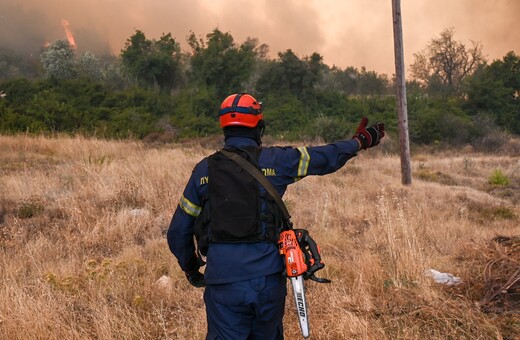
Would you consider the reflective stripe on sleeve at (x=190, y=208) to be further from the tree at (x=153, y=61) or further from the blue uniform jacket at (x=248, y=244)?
the tree at (x=153, y=61)

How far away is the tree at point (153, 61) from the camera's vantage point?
32.2 metres

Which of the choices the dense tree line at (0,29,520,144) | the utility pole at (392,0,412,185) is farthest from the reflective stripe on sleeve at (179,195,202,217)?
the dense tree line at (0,29,520,144)

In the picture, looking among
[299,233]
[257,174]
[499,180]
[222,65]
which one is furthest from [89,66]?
[299,233]

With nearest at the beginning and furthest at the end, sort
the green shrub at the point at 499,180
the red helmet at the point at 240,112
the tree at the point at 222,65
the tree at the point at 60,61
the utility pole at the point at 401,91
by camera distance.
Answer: the red helmet at the point at 240,112, the utility pole at the point at 401,91, the green shrub at the point at 499,180, the tree at the point at 222,65, the tree at the point at 60,61

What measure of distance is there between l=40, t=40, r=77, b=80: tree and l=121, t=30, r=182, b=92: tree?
10.4 m

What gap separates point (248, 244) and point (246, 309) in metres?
0.37

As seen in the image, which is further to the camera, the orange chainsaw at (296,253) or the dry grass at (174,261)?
the dry grass at (174,261)

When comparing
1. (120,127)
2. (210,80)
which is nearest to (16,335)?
(120,127)

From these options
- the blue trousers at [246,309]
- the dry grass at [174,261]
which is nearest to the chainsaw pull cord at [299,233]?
the blue trousers at [246,309]

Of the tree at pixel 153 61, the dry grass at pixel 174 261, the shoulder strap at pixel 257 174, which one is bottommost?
the dry grass at pixel 174 261

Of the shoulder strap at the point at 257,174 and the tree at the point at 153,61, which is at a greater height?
the tree at the point at 153,61

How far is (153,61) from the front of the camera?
106 ft

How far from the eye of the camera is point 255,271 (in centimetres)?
262

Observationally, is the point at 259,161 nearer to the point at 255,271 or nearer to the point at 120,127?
the point at 255,271
